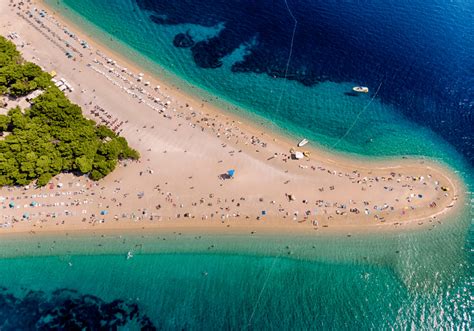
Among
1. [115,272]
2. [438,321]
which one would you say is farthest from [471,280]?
[115,272]

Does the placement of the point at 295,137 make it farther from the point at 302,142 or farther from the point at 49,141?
the point at 49,141

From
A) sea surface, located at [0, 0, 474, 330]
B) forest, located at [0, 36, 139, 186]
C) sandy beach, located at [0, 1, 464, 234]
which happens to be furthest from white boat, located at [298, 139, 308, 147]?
forest, located at [0, 36, 139, 186]

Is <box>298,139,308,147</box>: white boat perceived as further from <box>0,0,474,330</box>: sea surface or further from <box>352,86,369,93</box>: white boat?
<box>352,86,369,93</box>: white boat

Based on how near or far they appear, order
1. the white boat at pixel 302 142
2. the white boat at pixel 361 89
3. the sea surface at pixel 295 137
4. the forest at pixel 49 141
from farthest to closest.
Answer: the white boat at pixel 361 89 < the white boat at pixel 302 142 < the forest at pixel 49 141 < the sea surface at pixel 295 137

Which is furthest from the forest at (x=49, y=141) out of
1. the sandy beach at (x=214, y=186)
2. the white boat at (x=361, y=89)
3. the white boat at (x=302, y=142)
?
the white boat at (x=361, y=89)

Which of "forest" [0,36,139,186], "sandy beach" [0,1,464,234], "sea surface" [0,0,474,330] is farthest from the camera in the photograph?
"forest" [0,36,139,186]

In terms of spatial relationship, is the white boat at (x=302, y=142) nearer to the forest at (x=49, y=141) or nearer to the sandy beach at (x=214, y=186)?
the sandy beach at (x=214, y=186)

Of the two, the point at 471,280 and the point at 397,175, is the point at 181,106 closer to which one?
the point at 397,175
